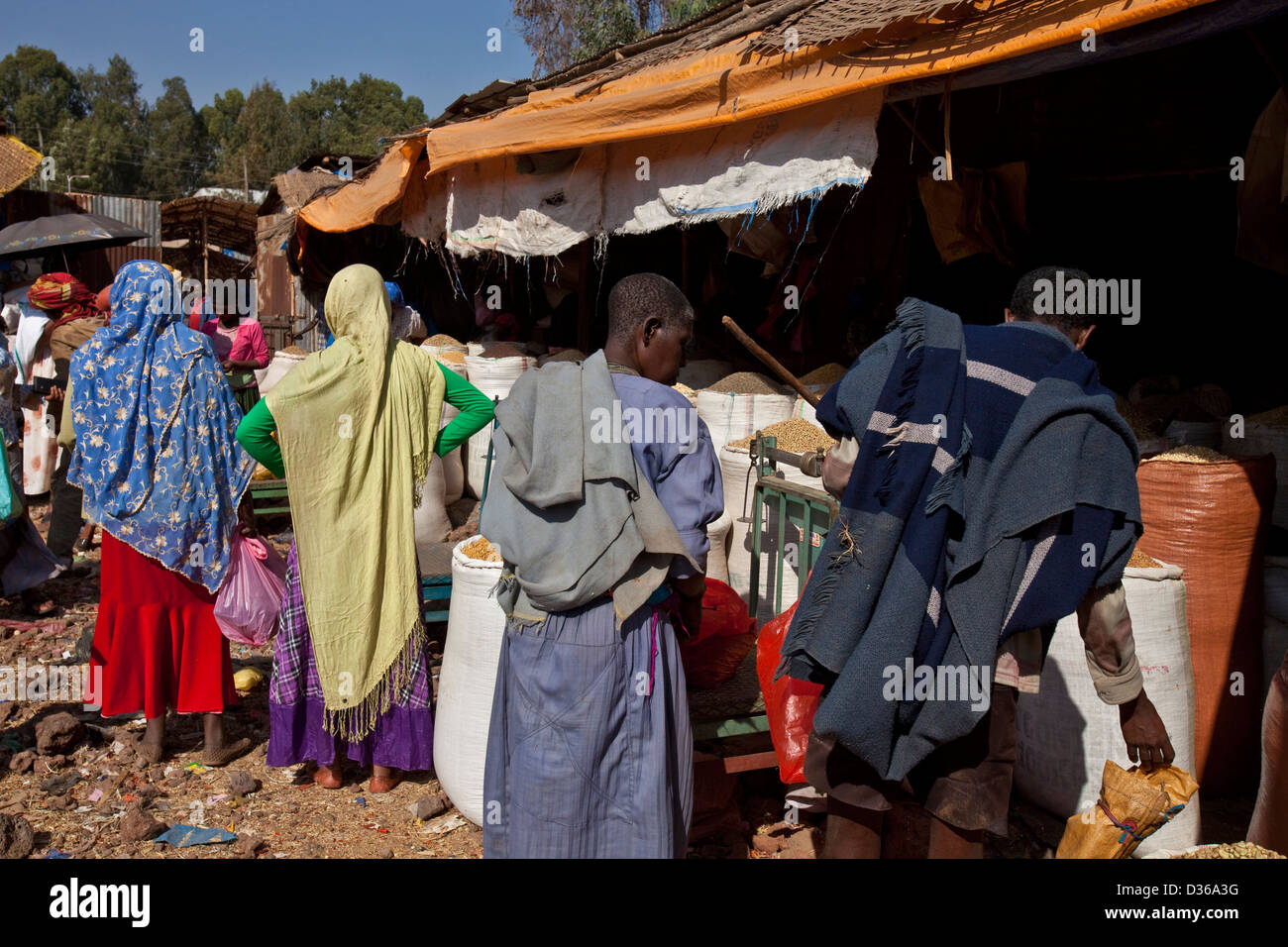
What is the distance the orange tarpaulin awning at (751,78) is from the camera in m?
2.96

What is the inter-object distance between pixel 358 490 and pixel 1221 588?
3121mm

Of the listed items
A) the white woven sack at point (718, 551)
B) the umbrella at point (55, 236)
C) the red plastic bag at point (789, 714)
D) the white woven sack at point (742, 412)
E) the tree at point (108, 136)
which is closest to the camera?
the red plastic bag at point (789, 714)

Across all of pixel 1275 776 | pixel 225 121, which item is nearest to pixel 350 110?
pixel 225 121

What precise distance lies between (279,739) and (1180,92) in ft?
16.9

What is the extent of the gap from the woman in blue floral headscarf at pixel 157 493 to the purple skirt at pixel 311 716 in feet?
1.43

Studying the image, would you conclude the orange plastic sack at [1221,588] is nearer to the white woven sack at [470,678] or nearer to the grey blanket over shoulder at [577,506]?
the grey blanket over shoulder at [577,506]

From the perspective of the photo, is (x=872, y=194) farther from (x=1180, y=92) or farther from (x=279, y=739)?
(x=279, y=739)

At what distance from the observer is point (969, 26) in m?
3.22

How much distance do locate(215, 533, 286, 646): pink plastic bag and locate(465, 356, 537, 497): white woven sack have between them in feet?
9.95

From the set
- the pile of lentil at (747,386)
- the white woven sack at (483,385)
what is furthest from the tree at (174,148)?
the pile of lentil at (747,386)

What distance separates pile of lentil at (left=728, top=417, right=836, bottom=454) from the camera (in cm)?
422

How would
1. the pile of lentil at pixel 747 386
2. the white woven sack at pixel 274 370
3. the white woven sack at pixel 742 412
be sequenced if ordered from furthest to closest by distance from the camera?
the white woven sack at pixel 274 370, the pile of lentil at pixel 747 386, the white woven sack at pixel 742 412

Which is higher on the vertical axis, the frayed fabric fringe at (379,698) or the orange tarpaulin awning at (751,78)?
the orange tarpaulin awning at (751,78)

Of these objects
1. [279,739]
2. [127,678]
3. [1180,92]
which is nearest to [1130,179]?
[1180,92]
